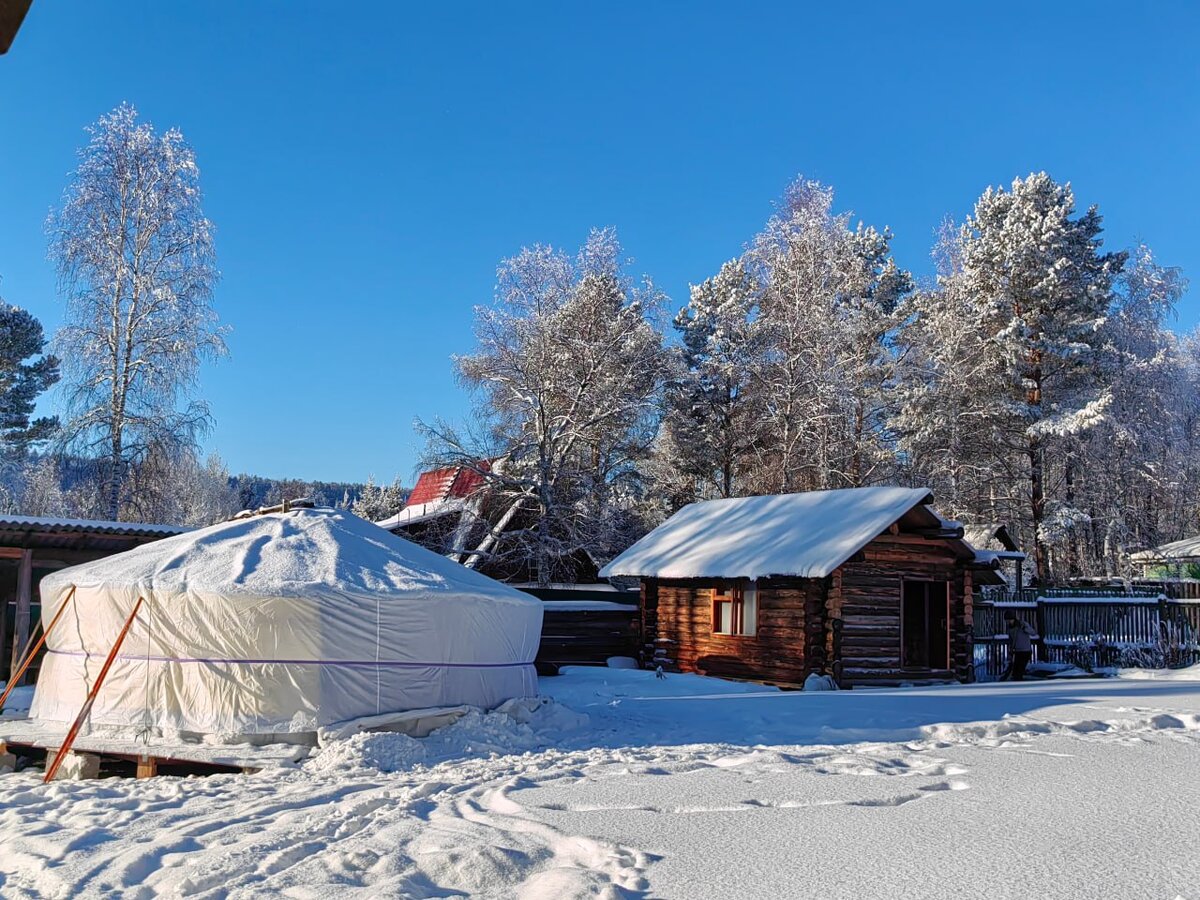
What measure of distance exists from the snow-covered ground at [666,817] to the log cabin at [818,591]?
16.0 feet

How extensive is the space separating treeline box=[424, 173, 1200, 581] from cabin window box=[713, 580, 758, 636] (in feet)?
18.3

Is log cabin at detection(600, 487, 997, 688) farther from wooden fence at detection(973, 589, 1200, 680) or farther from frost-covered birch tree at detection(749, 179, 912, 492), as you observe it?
frost-covered birch tree at detection(749, 179, 912, 492)

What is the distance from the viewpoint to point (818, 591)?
590 inches

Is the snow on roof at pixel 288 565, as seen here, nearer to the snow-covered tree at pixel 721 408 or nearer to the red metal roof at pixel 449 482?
the red metal roof at pixel 449 482

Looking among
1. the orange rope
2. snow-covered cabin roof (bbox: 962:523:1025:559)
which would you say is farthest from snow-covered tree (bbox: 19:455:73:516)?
snow-covered cabin roof (bbox: 962:523:1025:559)

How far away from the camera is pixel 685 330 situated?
2956 cm

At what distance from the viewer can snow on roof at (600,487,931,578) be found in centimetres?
1492

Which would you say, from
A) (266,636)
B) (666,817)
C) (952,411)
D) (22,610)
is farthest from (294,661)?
(952,411)

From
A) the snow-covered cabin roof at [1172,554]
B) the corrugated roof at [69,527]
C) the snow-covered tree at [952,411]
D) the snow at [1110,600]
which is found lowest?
the snow at [1110,600]

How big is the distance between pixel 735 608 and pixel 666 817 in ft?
35.1

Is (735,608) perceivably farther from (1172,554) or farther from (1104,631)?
(1172,554)

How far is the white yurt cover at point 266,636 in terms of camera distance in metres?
A: 9.34

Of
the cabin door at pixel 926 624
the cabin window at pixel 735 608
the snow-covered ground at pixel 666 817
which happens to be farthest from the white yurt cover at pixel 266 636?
the cabin door at pixel 926 624

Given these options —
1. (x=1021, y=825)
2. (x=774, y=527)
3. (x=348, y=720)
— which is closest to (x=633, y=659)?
(x=774, y=527)
